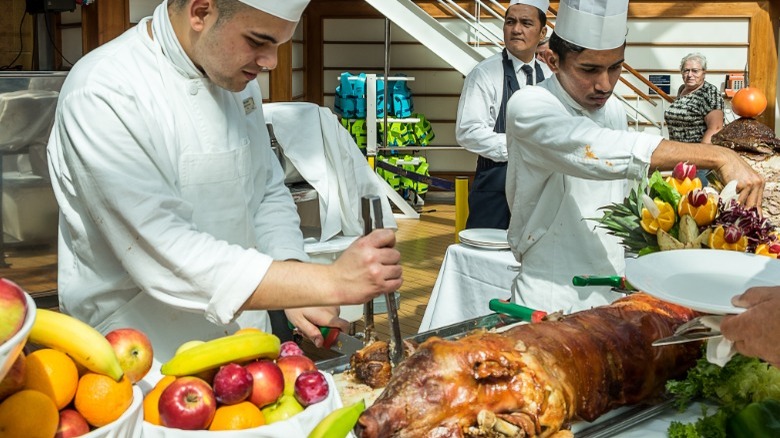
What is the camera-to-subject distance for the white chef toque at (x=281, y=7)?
1727mm

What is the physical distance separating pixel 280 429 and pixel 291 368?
0.15 metres

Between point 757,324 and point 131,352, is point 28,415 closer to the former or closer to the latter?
point 131,352

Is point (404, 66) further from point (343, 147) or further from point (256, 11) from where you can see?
point (256, 11)

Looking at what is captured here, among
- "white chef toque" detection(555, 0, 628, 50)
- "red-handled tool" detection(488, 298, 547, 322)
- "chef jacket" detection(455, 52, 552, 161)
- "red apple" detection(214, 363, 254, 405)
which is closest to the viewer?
"red apple" detection(214, 363, 254, 405)

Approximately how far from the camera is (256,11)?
1.73m

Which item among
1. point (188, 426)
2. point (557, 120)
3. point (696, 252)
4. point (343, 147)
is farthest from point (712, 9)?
point (188, 426)

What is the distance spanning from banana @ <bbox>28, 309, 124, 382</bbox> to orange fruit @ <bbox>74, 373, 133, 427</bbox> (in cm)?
2

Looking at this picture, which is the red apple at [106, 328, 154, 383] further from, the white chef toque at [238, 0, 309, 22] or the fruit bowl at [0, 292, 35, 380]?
the white chef toque at [238, 0, 309, 22]

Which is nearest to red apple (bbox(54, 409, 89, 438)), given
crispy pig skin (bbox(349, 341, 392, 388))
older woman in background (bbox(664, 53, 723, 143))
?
crispy pig skin (bbox(349, 341, 392, 388))

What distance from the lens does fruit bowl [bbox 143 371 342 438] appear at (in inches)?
51.0

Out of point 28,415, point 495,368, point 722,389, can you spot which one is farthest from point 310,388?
point 722,389

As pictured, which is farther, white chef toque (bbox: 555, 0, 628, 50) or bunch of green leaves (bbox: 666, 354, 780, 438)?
white chef toque (bbox: 555, 0, 628, 50)

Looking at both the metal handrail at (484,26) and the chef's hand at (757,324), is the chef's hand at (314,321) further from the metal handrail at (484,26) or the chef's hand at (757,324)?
the metal handrail at (484,26)

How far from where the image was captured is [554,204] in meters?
2.62
